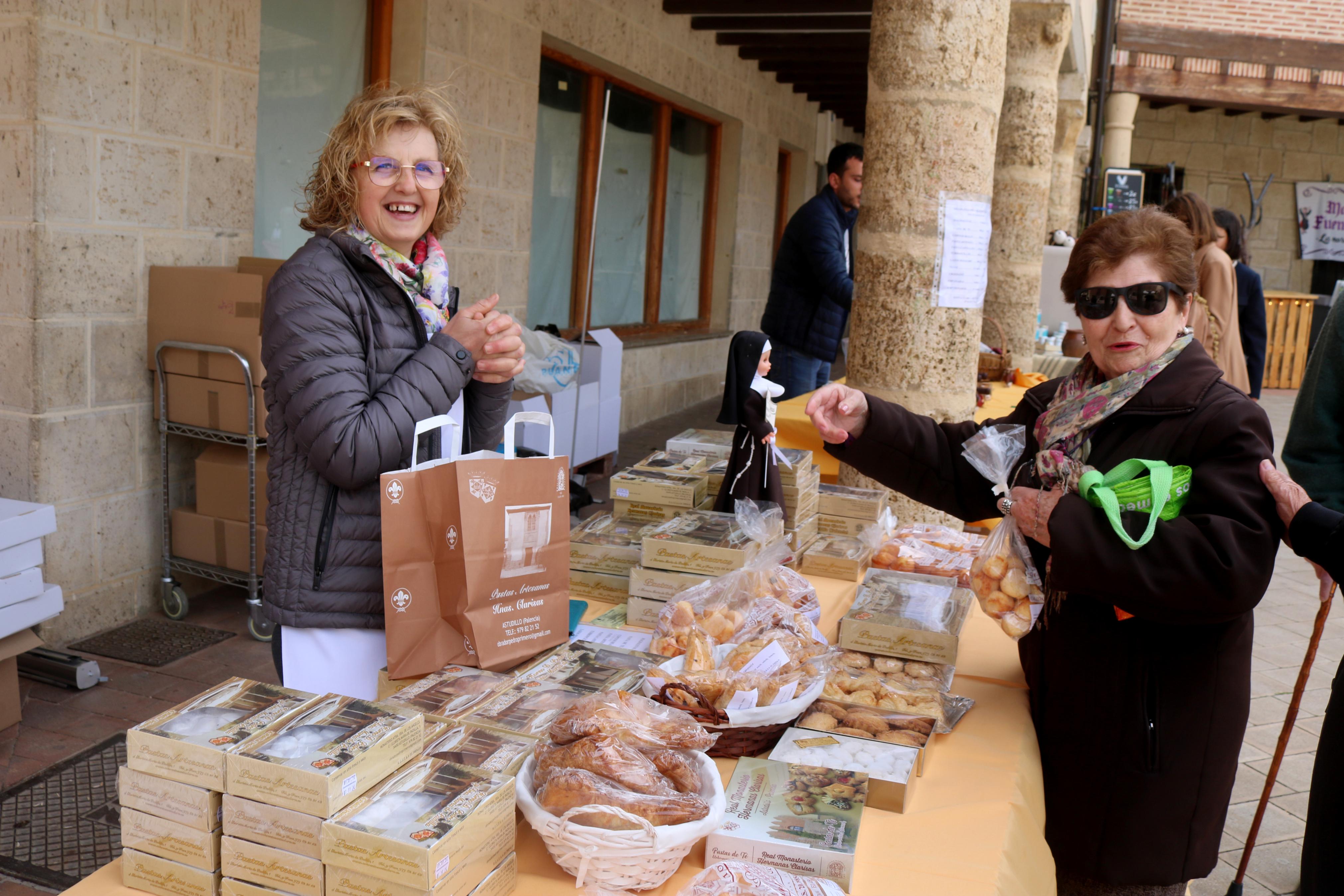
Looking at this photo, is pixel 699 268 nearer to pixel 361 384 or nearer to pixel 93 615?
pixel 93 615

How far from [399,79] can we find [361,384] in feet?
14.4

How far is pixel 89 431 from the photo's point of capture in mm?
4070

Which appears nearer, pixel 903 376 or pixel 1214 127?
pixel 903 376

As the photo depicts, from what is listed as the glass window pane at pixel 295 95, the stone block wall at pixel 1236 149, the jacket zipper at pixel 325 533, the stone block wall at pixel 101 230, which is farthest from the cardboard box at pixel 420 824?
the stone block wall at pixel 1236 149

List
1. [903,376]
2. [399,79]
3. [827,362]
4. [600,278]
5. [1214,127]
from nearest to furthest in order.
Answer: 1. [903,376]
2. [399,79]
3. [827,362]
4. [600,278]
5. [1214,127]

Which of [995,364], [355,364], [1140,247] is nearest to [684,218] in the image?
[995,364]

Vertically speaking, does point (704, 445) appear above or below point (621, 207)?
below

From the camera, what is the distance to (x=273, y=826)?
123 cm

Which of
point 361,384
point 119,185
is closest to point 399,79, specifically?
point 119,185

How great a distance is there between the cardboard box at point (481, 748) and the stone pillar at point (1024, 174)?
6.67 m

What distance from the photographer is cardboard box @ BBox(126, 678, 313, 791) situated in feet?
4.11

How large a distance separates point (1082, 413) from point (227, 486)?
3502 mm

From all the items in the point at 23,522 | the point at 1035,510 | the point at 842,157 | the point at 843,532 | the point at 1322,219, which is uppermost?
the point at 1322,219

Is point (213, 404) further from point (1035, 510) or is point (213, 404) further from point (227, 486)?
point (1035, 510)
